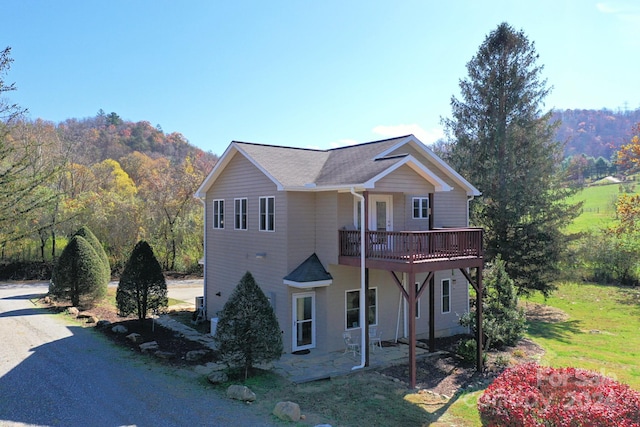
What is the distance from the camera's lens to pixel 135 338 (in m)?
14.1

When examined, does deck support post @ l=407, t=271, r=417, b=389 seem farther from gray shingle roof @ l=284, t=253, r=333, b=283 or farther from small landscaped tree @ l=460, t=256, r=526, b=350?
small landscaped tree @ l=460, t=256, r=526, b=350

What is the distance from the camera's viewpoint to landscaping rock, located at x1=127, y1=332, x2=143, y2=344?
13992 mm

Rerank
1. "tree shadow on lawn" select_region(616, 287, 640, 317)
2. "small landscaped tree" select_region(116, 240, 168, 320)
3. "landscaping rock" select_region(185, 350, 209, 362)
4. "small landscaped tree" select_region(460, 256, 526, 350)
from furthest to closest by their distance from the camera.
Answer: "tree shadow on lawn" select_region(616, 287, 640, 317), "small landscaped tree" select_region(116, 240, 168, 320), "small landscaped tree" select_region(460, 256, 526, 350), "landscaping rock" select_region(185, 350, 209, 362)

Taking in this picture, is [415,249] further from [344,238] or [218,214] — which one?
[218,214]

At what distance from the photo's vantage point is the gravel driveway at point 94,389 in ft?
28.2

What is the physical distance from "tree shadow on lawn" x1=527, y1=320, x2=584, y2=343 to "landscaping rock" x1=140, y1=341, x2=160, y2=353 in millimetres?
13888

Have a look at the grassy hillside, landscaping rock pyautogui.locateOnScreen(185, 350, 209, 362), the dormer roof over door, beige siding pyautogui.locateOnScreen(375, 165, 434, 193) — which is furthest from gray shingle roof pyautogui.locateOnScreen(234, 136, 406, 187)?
the grassy hillside

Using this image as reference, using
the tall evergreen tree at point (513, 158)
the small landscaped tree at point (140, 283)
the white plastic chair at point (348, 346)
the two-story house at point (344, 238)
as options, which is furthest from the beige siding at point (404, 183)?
the tall evergreen tree at point (513, 158)

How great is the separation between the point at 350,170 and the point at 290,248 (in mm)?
3180

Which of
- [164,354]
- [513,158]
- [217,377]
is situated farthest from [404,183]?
[513,158]

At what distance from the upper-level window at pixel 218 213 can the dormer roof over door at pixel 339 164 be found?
0.93 metres

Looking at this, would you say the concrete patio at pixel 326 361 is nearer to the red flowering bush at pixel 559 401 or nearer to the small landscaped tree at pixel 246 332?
the small landscaped tree at pixel 246 332

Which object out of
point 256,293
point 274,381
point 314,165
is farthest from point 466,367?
point 314,165

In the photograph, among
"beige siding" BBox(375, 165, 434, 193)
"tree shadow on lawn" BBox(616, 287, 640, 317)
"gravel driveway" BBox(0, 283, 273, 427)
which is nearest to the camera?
"gravel driveway" BBox(0, 283, 273, 427)
